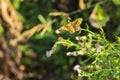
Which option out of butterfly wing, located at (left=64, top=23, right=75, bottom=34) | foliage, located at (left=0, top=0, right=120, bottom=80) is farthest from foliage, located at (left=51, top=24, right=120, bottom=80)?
foliage, located at (left=0, top=0, right=120, bottom=80)

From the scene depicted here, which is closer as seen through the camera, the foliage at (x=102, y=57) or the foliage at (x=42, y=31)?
the foliage at (x=102, y=57)

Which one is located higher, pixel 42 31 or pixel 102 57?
pixel 42 31

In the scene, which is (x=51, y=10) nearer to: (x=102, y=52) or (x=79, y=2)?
(x=79, y=2)

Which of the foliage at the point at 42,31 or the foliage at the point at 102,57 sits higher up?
the foliage at the point at 42,31

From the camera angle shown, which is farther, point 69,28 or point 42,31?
point 42,31

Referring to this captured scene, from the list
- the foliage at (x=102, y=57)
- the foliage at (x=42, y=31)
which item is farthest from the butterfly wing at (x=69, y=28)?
the foliage at (x=42, y=31)

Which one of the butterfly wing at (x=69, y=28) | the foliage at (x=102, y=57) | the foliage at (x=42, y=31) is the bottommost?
the foliage at (x=102, y=57)

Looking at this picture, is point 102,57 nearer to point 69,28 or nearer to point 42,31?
point 69,28

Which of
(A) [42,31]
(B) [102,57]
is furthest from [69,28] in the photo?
(A) [42,31]

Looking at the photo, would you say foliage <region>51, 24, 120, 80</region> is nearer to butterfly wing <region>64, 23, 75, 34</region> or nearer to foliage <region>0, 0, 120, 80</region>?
butterfly wing <region>64, 23, 75, 34</region>

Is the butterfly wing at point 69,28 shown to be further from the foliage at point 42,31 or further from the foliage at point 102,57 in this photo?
the foliage at point 42,31

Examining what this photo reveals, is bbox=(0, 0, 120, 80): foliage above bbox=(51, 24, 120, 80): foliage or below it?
above
